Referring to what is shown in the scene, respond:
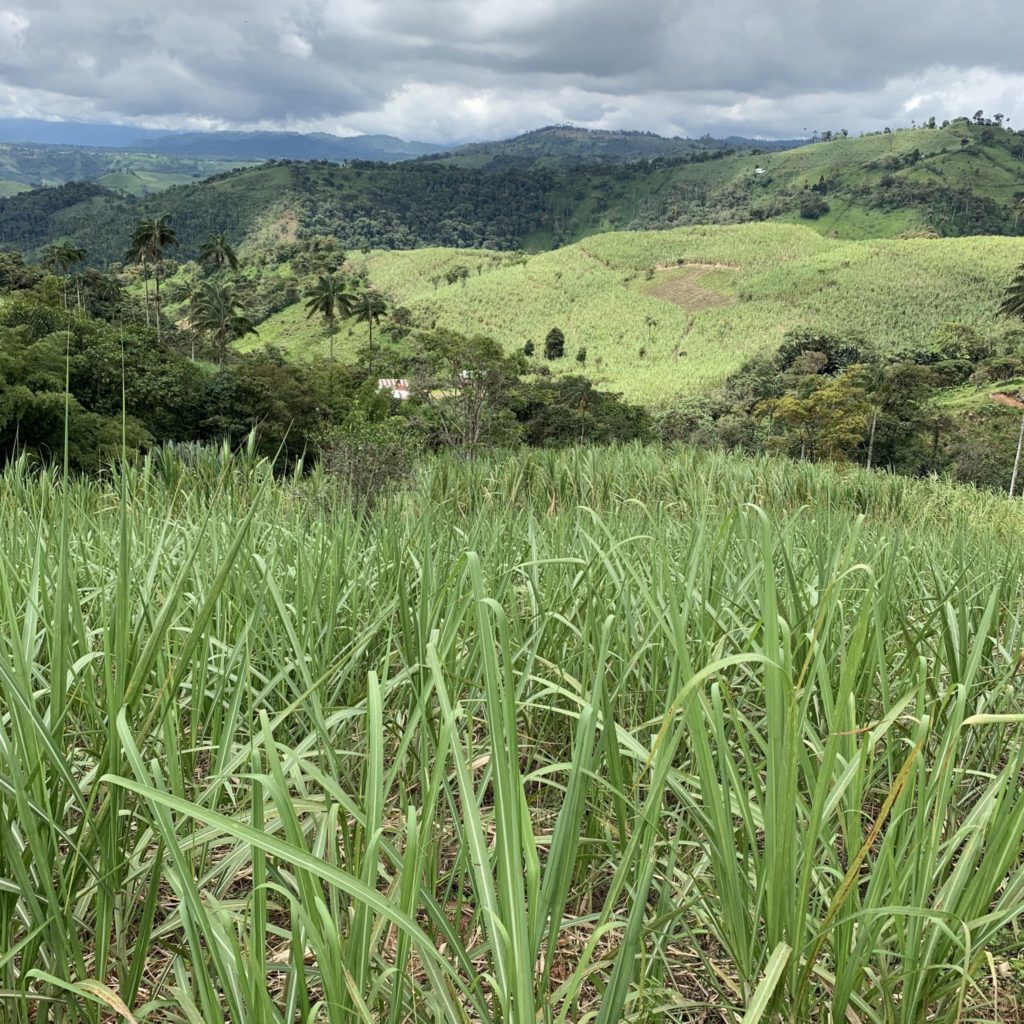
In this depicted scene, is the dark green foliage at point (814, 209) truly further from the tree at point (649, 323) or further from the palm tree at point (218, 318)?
the palm tree at point (218, 318)

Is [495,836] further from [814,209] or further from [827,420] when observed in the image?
[814,209]

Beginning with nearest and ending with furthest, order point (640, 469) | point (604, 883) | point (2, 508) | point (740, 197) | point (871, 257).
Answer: point (604, 883) < point (2, 508) < point (640, 469) < point (871, 257) < point (740, 197)

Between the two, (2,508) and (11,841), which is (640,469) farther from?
(11,841)

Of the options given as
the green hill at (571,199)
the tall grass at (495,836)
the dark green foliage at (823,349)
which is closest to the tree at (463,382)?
the tall grass at (495,836)

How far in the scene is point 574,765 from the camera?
65cm

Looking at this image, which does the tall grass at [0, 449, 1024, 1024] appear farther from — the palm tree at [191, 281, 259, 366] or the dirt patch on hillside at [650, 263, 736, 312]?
the dirt patch on hillside at [650, 263, 736, 312]

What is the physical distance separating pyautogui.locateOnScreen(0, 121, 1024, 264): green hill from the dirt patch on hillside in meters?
22.7

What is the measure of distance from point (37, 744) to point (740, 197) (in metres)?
122

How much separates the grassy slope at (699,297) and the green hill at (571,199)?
1645 cm

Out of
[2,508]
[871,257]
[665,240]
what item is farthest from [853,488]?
[665,240]

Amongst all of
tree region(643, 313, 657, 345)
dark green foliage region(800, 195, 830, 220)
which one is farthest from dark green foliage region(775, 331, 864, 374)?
dark green foliage region(800, 195, 830, 220)

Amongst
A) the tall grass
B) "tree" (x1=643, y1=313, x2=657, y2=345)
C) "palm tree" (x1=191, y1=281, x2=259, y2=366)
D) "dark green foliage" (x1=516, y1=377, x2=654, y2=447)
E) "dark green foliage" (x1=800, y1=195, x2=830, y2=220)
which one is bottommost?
"dark green foliage" (x1=516, y1=377, x2=654, y2=447)

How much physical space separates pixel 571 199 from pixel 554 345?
74.5 meters

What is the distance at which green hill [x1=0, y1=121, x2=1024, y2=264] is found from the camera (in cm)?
8612
